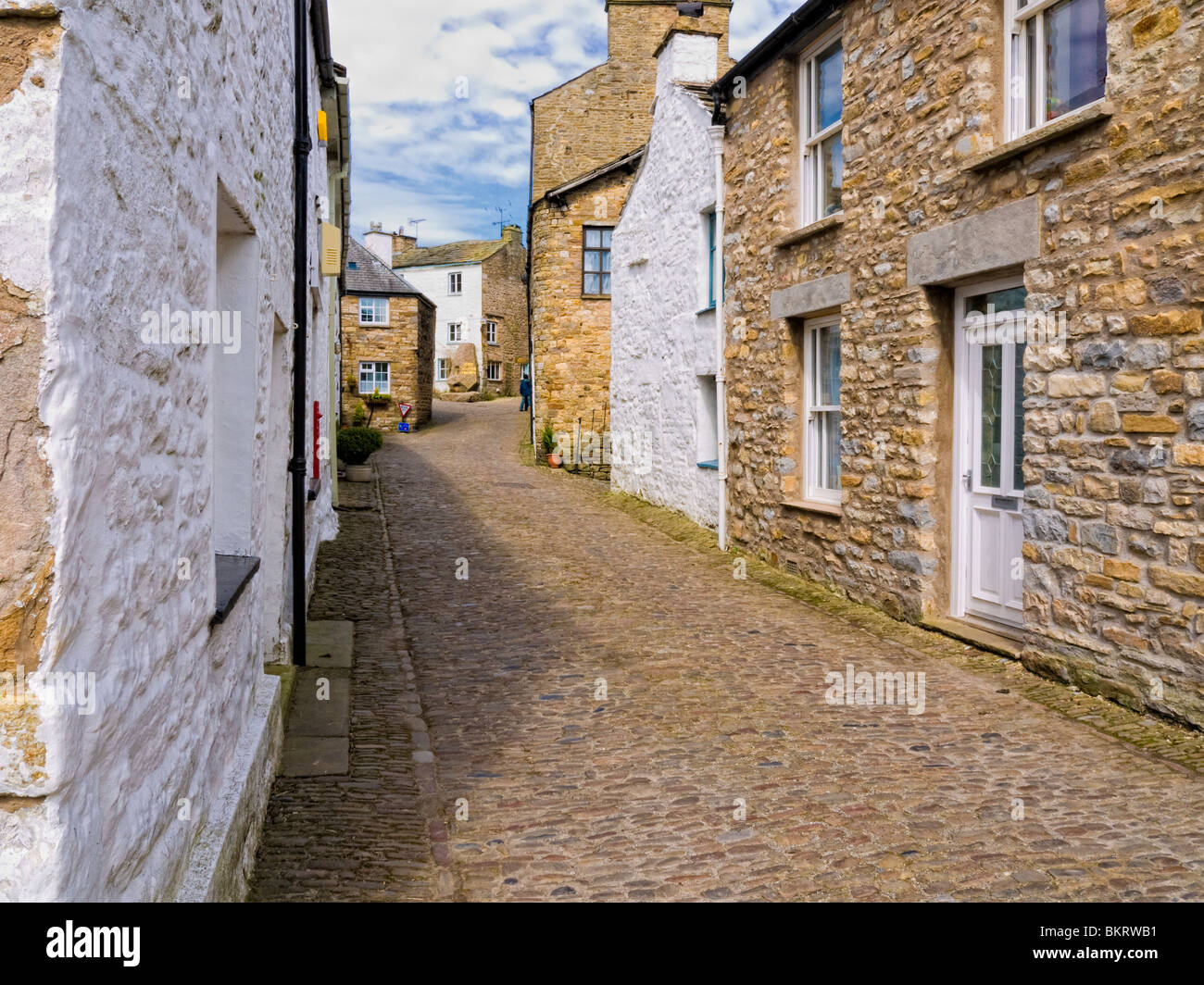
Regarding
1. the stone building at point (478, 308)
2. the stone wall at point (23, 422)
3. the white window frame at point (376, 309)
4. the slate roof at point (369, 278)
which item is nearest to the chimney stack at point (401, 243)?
the stone building at point (478, 308)

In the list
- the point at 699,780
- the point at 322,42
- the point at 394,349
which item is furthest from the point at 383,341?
the point at 699,780

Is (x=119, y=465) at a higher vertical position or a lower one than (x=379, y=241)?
lower

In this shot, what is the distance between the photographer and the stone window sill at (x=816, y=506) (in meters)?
9.27

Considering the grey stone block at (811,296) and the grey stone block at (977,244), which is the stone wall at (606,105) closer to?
the grey stone block at (811,296)

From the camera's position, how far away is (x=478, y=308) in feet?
153

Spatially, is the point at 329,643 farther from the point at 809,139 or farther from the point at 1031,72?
the point at 809,139

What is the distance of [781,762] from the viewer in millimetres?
5027

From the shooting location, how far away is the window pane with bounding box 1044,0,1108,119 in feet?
20.5

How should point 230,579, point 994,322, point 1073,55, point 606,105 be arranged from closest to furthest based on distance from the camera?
1. point 230,579
2. point 1073,55
3. point 994,322
4. point 606,105

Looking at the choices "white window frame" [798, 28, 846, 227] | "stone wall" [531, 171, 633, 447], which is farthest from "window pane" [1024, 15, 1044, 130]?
"stone wall" [531, 171, 633, 447]

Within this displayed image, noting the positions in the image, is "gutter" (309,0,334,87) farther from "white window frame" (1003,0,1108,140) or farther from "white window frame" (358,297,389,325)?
"white window frame" (358,297,389,325)

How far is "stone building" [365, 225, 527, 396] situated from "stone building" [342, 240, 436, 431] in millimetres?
13700

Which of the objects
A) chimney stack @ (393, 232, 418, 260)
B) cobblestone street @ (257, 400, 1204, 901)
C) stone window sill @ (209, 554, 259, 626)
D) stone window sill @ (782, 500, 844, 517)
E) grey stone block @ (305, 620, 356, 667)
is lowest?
cobblestone street @ (257, 400, 1204, 901)

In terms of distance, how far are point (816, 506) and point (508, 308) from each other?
39.5 metres
